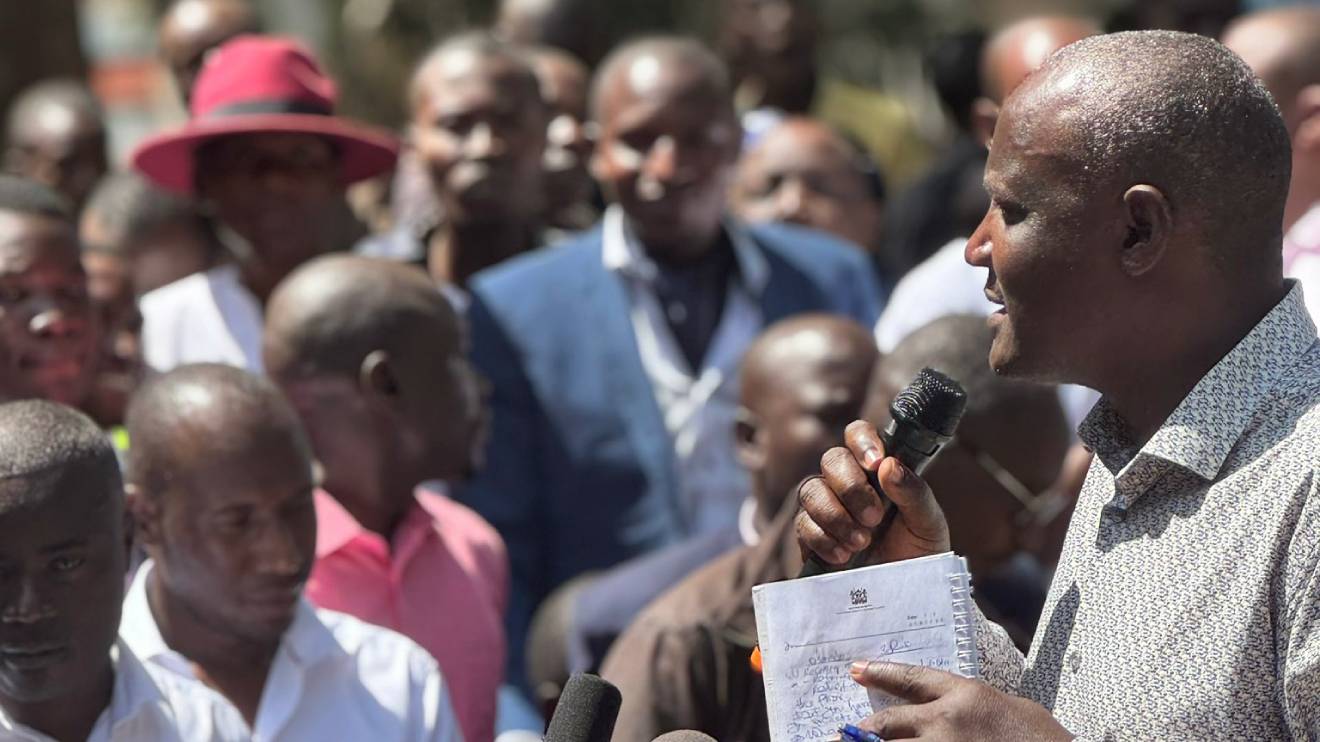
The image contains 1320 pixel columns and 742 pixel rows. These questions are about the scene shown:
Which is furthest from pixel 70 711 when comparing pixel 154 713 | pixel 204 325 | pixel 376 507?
pixel 204 325

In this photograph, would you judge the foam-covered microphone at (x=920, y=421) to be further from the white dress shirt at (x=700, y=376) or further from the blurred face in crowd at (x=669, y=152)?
the blurred face in crowd at (x=669, y=152)

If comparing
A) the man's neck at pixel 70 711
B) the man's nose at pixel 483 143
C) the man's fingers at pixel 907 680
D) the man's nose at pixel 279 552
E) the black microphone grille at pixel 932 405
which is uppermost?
the black microphone grille at pixel 932 405

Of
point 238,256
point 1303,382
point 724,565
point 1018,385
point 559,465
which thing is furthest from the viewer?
point 238,256

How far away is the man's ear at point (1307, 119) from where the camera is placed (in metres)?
4.70

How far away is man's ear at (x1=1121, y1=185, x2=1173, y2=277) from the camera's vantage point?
8.35 feet

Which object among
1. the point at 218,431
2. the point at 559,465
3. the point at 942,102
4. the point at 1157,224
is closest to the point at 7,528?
the point at 218,431

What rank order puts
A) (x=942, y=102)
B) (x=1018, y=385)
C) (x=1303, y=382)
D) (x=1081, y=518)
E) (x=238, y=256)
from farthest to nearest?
(x=942, y=102) → (x=238, y=256) → (x=1018, y=385) → (x=1081, y=518) → (x=1303, y=382)

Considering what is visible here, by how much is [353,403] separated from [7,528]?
4.57 feet

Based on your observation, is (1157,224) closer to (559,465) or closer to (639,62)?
(559,465)

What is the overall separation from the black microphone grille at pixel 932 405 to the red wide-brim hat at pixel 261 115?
3.58m

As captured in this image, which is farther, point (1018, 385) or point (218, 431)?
point (1018, 385)

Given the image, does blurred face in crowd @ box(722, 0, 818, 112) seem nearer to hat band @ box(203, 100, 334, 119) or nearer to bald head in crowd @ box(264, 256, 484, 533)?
hat band @ box(203, 100, 334, 119)

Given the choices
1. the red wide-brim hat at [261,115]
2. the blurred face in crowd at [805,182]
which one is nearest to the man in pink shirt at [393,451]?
the red wide-brim hat at [261,115]

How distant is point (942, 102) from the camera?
328 inches
